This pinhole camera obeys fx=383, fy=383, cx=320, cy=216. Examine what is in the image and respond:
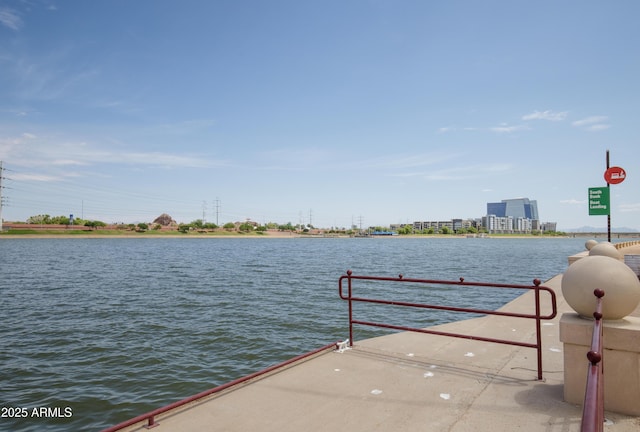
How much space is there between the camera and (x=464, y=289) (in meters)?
22.2

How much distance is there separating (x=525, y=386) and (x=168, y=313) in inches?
566

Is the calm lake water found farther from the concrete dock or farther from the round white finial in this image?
the round white finial

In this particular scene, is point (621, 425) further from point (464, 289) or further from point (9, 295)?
point (9, 295)

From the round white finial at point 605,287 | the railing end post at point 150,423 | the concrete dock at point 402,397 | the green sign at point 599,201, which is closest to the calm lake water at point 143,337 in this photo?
the railing end post at point 150,423

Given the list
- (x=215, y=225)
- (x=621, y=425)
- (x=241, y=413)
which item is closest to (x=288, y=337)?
(x=241, y=413)

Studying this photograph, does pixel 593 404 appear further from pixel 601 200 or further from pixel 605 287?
pixel 601 200

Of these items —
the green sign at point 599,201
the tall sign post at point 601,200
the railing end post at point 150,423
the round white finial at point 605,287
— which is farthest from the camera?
the green sign at point 599,201

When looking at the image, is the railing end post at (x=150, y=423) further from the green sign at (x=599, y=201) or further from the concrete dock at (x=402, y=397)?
the green sign at (x=599, y=201)

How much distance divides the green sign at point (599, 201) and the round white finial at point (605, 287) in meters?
19.6

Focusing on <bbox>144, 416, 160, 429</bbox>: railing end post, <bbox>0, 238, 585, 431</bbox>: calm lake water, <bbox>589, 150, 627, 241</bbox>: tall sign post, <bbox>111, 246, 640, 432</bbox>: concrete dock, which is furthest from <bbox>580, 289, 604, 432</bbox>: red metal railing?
<bbox>589, 150, 627, 241</bbox>: tall sign post

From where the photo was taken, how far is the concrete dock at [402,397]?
425 centimetres

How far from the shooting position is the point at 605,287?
4254 mm

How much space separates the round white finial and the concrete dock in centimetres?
62

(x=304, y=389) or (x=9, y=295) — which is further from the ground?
(x=304, y=389)
